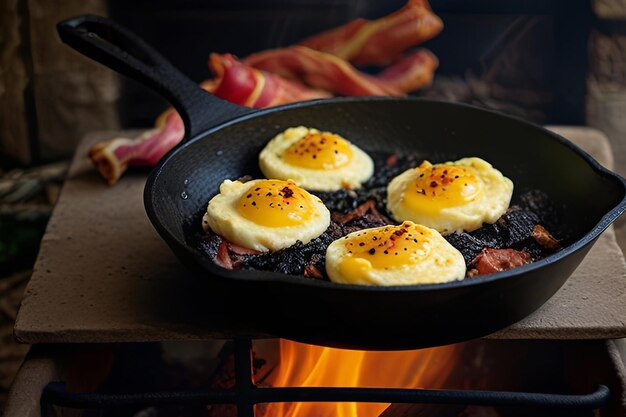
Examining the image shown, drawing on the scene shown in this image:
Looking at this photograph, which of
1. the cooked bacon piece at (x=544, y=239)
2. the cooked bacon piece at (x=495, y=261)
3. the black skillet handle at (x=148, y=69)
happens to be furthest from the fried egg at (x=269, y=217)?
the cooked bacon piece at (x=544, y=239)

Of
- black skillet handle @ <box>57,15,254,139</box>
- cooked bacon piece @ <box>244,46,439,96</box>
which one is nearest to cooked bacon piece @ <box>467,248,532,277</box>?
black skillet handle @ <box>57,15,254,139</box>

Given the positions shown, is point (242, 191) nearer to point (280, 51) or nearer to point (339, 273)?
point (339, 273)

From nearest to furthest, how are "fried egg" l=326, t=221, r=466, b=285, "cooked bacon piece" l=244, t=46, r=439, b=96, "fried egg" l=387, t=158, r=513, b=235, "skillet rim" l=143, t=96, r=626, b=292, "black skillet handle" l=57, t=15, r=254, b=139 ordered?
1. "skillet rim" l=143, t=96, r=626, b=292
2. "fried egg" l=326, t=221, r=466, b=285
3. "fried egg" l=387, t=158, r=513, b=235
4. "black skillet handle" l=57, t=15, r=254, b=139
5. "cooked bacon piece" l=244, t=46, r=439, b=96

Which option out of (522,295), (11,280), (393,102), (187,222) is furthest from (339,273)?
(11,280)

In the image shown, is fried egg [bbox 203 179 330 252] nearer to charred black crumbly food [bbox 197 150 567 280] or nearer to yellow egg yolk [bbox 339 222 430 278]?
charred black crumbly food [bbox 197 150 567 280]

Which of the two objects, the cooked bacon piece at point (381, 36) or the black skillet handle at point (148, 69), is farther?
the cooked bacon piece at point (381, 36)

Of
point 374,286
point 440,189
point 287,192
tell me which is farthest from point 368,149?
point 374,286

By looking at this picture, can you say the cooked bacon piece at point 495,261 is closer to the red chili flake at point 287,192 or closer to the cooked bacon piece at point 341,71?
the red chili flake at point 287,192
